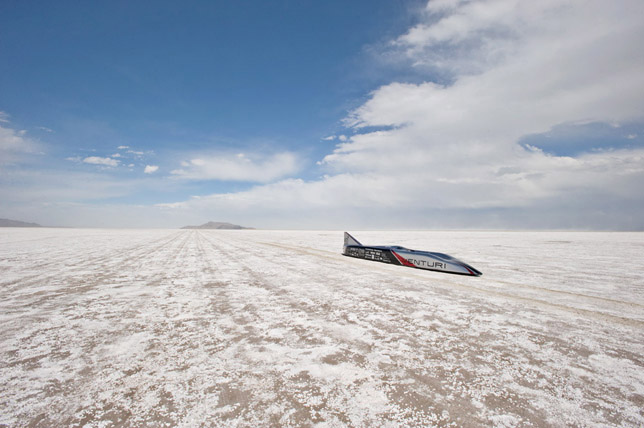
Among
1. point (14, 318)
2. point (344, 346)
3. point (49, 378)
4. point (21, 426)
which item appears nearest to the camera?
point (21, 426)

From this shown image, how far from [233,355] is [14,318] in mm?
3972

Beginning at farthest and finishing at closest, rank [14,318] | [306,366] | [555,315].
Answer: [555,315], [14,318], [306,366]

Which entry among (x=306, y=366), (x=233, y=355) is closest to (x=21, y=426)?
(x=233, y=355)

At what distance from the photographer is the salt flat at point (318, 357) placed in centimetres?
206

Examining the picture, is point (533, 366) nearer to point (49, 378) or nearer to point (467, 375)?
point (467, 375)

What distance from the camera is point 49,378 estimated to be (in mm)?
2523

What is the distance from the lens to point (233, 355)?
2.95 metres

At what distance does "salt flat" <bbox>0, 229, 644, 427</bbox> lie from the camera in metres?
2.06

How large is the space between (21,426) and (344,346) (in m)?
2.74

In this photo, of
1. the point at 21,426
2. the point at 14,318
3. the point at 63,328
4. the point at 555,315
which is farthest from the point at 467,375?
the point at 14,318

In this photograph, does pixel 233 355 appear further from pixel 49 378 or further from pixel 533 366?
pixel 533 366

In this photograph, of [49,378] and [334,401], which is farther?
[49,378]

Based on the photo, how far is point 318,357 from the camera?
292cm

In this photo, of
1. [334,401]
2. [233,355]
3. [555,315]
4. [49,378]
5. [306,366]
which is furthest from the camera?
[555,315]
